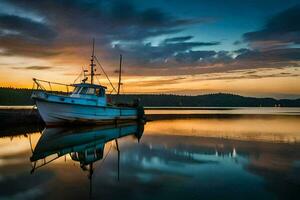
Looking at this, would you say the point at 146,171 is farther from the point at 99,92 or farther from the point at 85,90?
the point at 99,92

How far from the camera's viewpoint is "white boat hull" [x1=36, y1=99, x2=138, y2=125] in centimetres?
3195

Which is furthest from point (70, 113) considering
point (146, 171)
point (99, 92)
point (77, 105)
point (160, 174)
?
point (160, 174)

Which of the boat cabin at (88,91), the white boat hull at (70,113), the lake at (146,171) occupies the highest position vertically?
the boat cabin at (88,91)

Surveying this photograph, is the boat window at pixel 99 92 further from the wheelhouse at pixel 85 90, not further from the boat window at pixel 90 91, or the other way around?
the boat window at pixel 90 91

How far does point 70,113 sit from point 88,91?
3.51m

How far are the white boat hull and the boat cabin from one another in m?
1.13

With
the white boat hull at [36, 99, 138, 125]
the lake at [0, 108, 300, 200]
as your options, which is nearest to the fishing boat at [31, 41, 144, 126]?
the white boat hull at [36, 99, 138, 125]

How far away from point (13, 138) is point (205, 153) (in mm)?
15291

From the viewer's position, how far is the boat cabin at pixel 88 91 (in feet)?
114

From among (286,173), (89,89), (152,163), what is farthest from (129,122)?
(286,173)

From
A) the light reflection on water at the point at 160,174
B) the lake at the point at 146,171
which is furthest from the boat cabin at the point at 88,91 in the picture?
the light reflection on water at the point at 160,174

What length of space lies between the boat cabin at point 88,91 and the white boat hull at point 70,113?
1126 mm

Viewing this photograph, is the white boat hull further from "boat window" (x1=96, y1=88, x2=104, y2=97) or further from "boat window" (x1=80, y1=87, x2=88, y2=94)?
"boat window" (x1=80, y1=87, x2=88, y2=94)

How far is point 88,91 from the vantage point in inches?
1390
